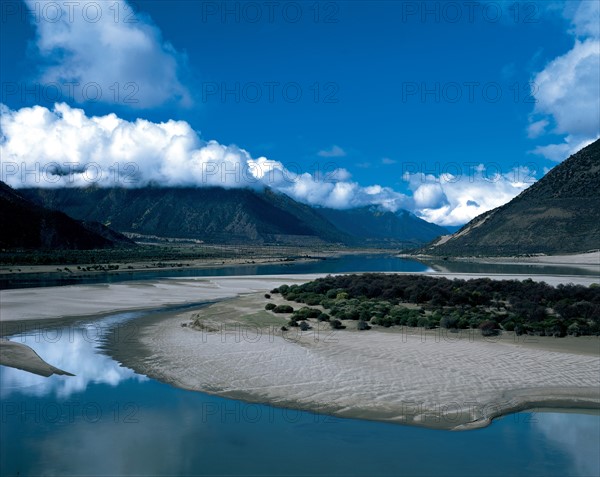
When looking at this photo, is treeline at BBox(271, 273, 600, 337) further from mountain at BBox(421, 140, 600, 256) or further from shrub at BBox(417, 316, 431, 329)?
mountain at BBox(421, 140, 600, 256)

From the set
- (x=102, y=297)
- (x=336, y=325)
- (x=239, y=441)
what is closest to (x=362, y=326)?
(x=336, y=325)

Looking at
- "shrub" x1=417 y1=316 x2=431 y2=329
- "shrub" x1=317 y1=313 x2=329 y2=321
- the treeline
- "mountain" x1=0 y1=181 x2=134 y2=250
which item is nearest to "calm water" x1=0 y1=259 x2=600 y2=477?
the treeline

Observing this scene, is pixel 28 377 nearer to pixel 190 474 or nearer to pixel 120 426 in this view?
pixel 120 426

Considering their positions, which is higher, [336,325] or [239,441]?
[336,325]

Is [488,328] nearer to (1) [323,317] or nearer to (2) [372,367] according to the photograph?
(1) [323,317]

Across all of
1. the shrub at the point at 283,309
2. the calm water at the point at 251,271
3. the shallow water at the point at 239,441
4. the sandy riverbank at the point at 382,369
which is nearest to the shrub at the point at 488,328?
the sandy riverbank at the point at 382,369

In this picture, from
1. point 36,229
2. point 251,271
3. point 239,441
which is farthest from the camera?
point 36,229
